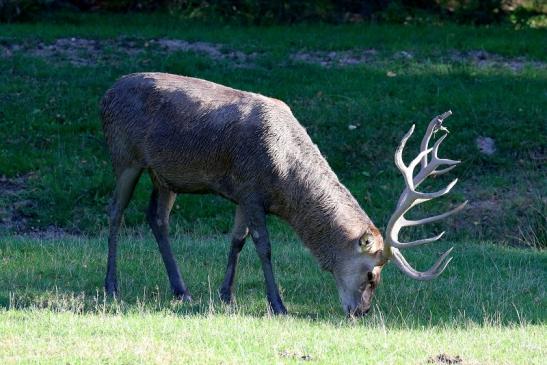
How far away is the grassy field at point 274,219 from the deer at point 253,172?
0.40m

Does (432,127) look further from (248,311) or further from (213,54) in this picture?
(213,54)

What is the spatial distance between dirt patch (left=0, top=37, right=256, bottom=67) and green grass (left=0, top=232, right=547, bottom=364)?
6.46m

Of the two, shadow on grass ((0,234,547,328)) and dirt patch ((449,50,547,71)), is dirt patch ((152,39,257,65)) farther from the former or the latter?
shadow on grass ((0,234,547,328))

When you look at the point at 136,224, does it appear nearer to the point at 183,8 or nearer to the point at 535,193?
the point at 535,193

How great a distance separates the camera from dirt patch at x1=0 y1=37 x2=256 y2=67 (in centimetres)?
1933

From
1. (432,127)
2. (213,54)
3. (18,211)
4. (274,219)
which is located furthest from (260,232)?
(213,54)

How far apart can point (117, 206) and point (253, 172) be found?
1639mm

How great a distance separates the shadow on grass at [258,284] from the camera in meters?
9.51

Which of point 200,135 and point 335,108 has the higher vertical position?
point 200,135

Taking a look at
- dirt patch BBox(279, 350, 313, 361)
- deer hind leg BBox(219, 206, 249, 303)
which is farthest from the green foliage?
dirt patch BBox(279, 350, 313, 361)

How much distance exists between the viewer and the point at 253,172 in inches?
389

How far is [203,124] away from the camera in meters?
10.2

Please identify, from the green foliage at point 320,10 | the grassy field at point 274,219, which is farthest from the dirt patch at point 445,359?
the green foliage at point 320,10

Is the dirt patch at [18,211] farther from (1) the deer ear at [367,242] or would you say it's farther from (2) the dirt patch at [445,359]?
(2) the dirt patch at [445,359]
